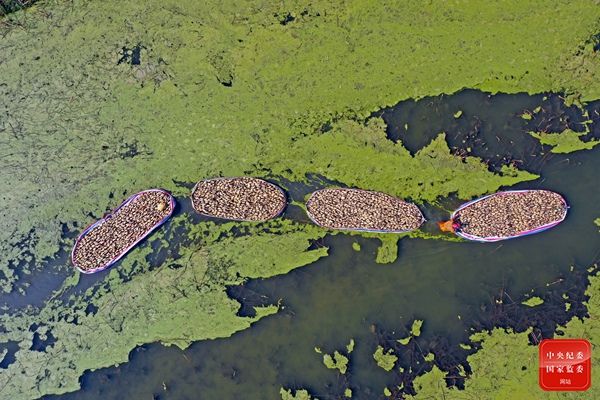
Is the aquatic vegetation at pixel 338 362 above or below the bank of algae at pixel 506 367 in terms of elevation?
above

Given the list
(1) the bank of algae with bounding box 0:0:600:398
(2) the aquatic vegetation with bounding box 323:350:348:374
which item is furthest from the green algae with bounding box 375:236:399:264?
(2) the aquatic vegetation with bounding box 323:350:348:374

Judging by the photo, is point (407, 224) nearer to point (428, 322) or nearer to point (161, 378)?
point (428, 322)

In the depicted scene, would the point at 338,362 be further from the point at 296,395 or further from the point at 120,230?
the point at 120,230

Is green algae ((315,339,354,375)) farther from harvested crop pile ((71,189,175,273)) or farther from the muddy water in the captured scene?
harvested crop pile ((71,189,175,273))

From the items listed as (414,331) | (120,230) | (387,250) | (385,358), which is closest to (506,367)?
(414,331)

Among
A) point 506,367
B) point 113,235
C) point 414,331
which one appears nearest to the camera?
point 506,367

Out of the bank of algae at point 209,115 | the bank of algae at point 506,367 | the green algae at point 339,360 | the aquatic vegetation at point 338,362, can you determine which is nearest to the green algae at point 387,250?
the bank of algae at point 209,115

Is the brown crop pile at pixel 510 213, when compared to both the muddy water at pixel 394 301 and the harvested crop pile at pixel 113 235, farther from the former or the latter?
the harvested crop pile at pixel 113 235
